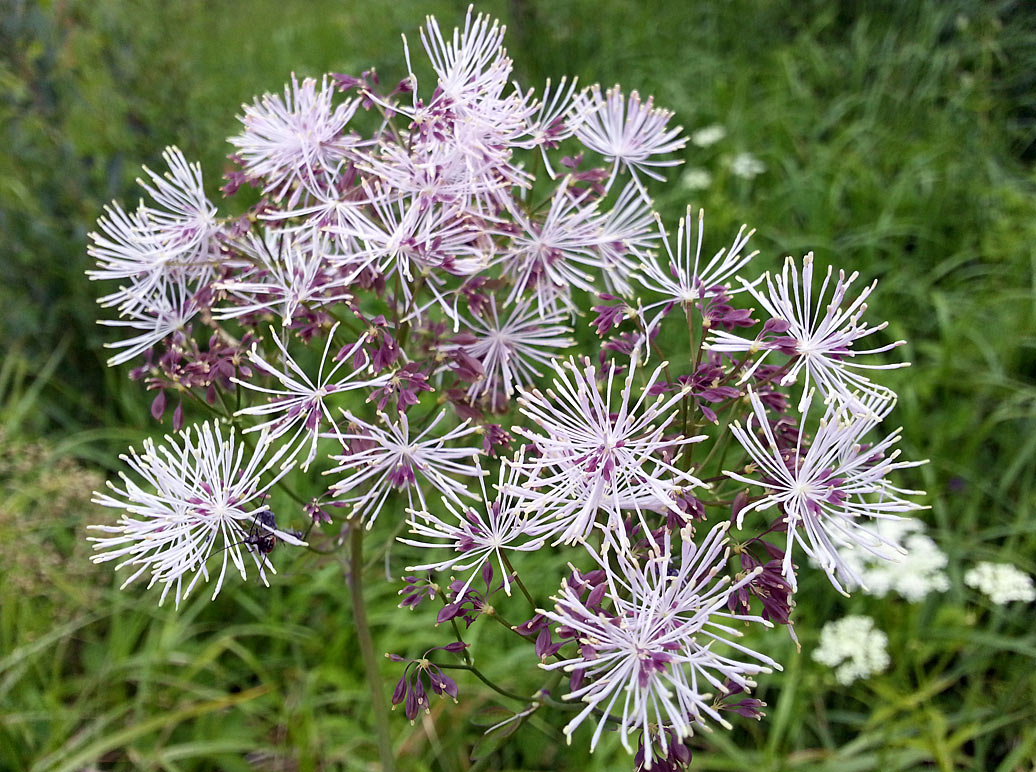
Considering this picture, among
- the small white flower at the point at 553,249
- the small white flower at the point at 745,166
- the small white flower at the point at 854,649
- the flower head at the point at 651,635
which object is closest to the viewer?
the flower head at the point at 651,635

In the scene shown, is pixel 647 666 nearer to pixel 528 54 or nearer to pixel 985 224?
pixel 985 224

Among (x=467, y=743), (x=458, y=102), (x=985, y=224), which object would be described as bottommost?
(x=467, y=743)

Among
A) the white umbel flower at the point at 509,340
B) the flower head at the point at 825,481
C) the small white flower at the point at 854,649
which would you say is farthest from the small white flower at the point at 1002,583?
the white umbel flower at the point at 509,340

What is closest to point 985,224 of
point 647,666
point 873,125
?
point 873,125

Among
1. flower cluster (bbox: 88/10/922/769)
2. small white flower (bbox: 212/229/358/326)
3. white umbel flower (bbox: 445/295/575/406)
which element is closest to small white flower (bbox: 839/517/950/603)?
flower cluster (bbox: 88/10/922/769)

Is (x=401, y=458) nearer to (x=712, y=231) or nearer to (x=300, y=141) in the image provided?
(x=300, y=141)

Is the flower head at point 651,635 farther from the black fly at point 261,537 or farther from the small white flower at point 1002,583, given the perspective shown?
the small white flower at point 1002,583

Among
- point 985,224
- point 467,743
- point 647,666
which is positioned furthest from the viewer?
point 985,224

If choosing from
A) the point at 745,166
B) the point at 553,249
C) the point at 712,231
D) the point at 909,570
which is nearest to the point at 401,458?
the point at 553,249
